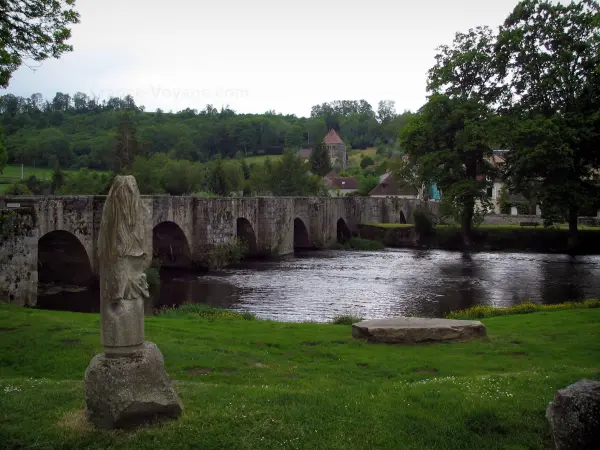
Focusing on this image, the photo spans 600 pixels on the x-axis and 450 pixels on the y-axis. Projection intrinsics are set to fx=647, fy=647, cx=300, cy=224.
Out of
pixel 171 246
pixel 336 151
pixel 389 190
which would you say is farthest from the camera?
pixel 336 151

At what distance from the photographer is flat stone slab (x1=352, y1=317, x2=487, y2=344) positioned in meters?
13.4

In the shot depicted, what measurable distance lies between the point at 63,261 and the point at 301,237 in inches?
963

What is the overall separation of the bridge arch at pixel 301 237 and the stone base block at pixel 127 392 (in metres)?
40.3

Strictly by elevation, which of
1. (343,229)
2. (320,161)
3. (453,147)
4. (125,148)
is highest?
(320,161)

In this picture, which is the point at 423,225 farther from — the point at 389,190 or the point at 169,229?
the point at 389,190

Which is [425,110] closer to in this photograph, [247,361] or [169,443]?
[247,361]

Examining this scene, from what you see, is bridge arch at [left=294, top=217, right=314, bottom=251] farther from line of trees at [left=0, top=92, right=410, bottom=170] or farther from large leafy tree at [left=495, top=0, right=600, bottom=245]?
line of trees at [left=0, top=92, right=410, bottom=170]

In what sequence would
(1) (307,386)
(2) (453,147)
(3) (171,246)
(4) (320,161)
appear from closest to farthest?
(1) (307,386) → (3) (171,246) → (2) (453,147) → (4) (320,161)

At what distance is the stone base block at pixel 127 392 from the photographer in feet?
22.7

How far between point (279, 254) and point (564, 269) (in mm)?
16967

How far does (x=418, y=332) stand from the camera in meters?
13.4

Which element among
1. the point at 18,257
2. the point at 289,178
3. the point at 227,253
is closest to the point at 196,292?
the point at 18,257

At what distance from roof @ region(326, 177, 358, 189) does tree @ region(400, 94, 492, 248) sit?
51116 millimetres

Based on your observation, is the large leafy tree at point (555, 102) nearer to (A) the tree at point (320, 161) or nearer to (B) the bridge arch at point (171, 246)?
(B) the bridge arch at point (171, 246)
